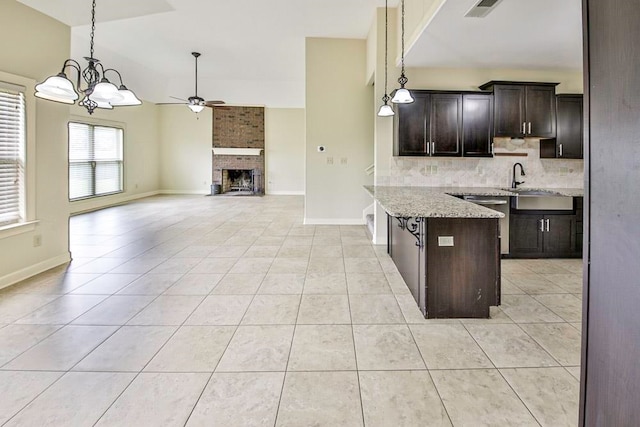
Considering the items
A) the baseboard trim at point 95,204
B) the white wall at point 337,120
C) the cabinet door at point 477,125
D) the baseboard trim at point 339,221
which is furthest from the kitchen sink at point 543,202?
the baseboard trim at point 95,204

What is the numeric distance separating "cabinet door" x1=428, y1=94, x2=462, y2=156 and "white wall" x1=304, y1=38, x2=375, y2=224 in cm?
177

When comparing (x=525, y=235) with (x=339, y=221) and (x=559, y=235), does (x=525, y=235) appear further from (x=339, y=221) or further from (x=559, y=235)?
(x=339, y=221)

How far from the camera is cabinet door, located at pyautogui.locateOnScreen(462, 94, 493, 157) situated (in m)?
5.00

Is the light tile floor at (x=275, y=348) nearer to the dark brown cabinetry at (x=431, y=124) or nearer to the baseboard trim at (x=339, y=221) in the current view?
the dark brown cabinetry at (x=431, y=124)

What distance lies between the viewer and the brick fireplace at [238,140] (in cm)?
1272

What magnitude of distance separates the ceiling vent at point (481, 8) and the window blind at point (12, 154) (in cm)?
432

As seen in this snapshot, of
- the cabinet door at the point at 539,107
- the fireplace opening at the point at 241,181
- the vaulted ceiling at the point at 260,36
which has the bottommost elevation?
the fireplace opening at the point at 241,181

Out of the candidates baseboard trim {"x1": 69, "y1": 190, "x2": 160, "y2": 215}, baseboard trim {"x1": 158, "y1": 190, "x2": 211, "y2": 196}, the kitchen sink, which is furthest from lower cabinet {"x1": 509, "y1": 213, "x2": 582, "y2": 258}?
baseboard trim {"x1": 158, "y1": 190, "x2": 211, "y2": 196}

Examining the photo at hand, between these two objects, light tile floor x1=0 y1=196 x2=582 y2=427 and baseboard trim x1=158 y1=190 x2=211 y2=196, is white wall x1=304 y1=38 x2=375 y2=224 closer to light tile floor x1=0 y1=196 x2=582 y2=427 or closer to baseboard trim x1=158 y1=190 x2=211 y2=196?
light tile floor x1=0 y1=196 x2=582 y2=427

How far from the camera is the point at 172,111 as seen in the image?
1243 centimetres

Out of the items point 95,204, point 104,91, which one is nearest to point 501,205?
point 104,91

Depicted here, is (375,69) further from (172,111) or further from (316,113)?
(172,111)

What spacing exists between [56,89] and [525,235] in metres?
5.07

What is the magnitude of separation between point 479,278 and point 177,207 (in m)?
8.04
